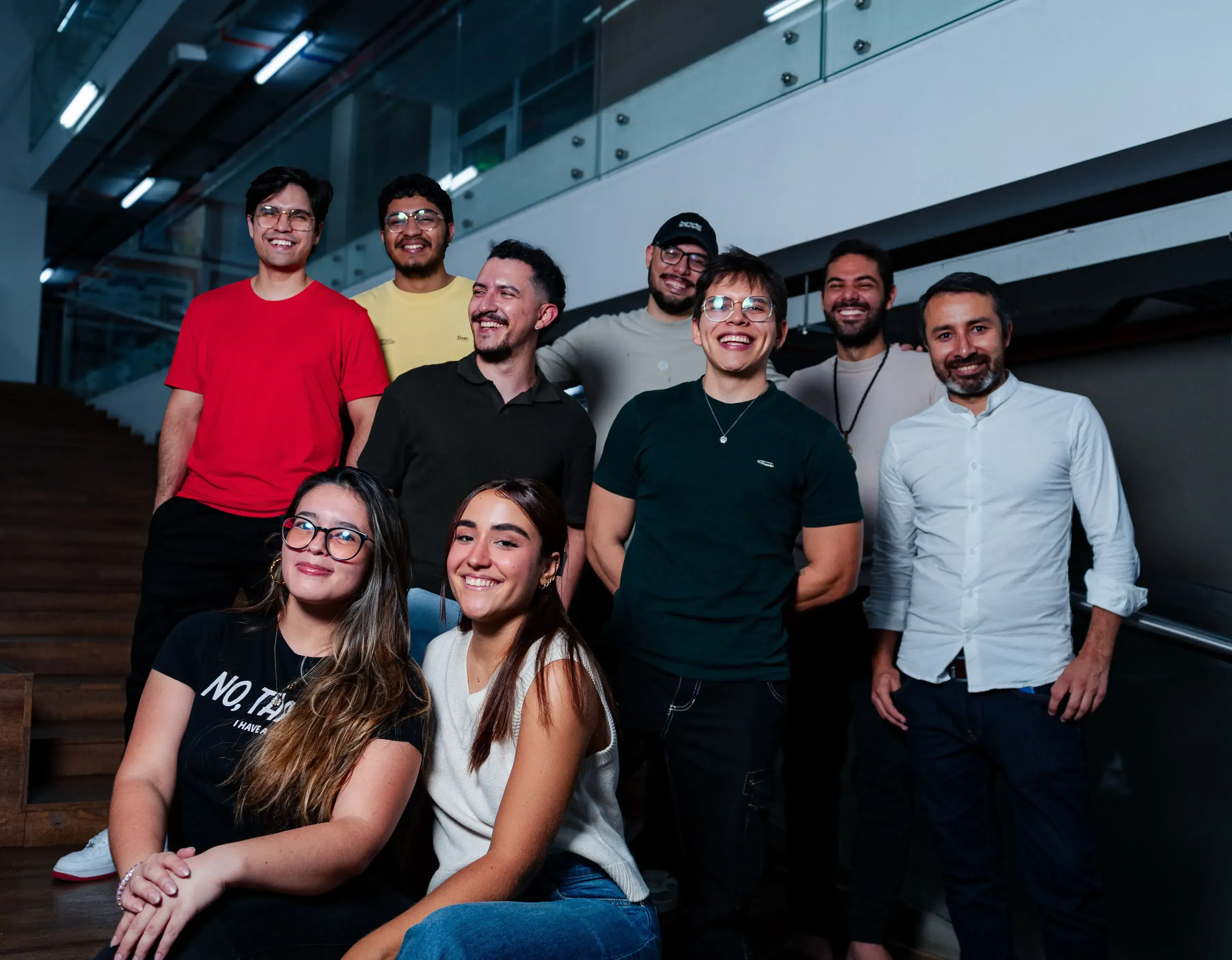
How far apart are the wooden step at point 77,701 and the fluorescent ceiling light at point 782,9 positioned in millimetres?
3284

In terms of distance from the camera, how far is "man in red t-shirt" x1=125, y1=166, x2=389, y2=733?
254cm

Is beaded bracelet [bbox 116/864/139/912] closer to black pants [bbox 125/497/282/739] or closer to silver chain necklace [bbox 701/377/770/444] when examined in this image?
black pants [bbox 125/497/282/739]

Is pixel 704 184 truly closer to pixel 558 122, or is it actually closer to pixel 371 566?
pixel 558 122

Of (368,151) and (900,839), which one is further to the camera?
(368,151)

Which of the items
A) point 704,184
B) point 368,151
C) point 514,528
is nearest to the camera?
point 514,528

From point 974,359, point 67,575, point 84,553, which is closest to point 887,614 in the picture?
point 974,359

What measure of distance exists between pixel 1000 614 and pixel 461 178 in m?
4.32

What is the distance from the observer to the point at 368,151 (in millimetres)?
6758

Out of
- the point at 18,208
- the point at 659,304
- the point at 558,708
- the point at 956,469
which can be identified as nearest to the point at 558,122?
the point at 659,304

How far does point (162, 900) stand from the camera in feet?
4.99

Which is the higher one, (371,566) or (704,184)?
(704,184)

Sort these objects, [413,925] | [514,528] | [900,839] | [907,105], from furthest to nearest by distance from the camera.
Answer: [907,105]
[900,839]
[514,528]
[413,925]

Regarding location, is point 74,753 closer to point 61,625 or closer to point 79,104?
point 61,625

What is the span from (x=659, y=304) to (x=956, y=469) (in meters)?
0.90
